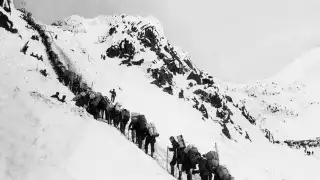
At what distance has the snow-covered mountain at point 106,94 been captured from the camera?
1334cm

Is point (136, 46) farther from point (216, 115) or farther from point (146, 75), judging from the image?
point (216, 115)

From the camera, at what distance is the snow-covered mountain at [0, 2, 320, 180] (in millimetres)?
13344

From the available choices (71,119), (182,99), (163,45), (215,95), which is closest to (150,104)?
(182,99)

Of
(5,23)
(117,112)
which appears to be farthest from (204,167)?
(5,23)

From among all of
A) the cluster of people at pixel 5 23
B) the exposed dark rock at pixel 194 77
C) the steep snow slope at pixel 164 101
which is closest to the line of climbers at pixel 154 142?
the steep snow slope at pixel 164 101

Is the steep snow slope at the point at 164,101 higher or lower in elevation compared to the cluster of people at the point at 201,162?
higher

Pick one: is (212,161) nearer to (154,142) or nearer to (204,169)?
(204,169)

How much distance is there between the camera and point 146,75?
78.3 meters

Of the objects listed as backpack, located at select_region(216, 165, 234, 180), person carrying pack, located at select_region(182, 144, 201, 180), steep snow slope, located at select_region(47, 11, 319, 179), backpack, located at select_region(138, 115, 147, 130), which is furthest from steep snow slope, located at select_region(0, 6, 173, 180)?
steep snow slope, located at select_region(47, 11, 319, 179)

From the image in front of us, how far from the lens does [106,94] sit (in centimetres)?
5106

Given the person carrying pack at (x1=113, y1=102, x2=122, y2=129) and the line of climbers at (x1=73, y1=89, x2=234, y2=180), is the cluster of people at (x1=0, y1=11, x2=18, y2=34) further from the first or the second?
the person carrying pack at (x1=113, y1=102, x2=122, y2=129)

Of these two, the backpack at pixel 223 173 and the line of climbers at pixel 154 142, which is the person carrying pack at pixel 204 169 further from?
the backpack at pixel 223 173

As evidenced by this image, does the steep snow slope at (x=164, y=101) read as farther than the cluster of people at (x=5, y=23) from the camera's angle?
Yes

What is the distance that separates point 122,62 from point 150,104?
834 inches
